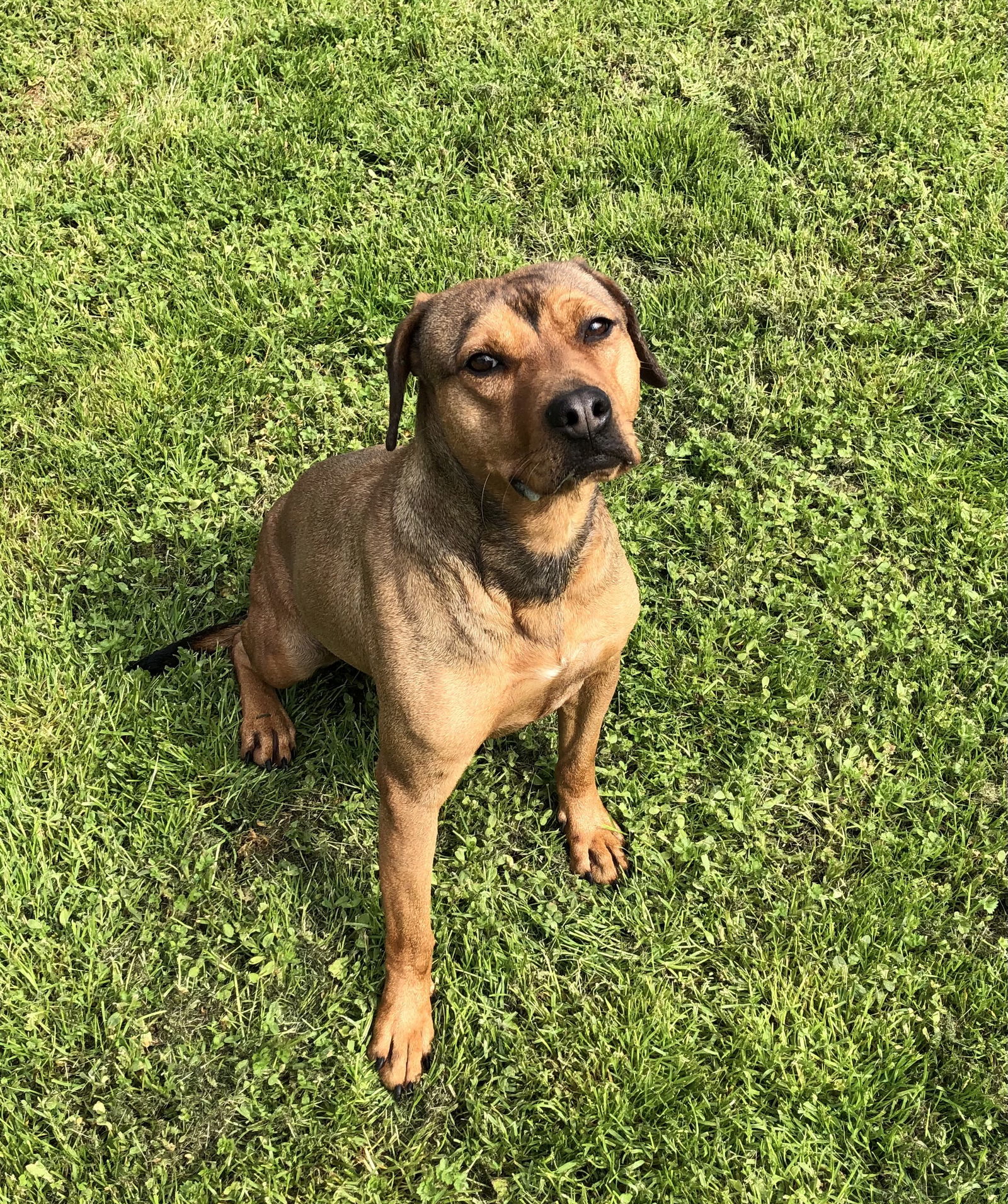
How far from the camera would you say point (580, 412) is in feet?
9.11

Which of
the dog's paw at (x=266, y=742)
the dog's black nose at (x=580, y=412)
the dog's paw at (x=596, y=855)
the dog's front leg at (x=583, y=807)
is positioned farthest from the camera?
the dog's paw at (x=266, y=742)

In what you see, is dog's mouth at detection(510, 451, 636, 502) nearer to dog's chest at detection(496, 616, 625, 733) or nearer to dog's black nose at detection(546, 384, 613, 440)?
dog's black nose at detection(546, 384, 613, 440)

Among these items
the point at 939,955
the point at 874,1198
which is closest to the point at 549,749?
the point at 939,955

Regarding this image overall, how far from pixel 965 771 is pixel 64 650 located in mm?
4243

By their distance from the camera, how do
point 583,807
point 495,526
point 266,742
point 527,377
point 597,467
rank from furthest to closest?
1. point 266,742
2. point 583,807
3. point 495,526
4. point 527,377
5. point 597,467

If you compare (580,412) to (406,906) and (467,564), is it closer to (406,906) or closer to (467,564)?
(467,564)

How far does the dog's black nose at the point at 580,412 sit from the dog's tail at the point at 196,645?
2.50 m

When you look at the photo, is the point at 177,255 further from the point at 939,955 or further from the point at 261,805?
the point at 939,955

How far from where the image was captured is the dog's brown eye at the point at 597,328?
126 inches

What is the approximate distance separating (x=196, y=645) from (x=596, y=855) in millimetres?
2175

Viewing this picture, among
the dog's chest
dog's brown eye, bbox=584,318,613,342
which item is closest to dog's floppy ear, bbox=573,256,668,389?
dog's brown eye, bbox=584,318,613,342

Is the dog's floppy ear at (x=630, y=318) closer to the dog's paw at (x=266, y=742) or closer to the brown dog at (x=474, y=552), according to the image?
the brown dog at (x=474, y=552)

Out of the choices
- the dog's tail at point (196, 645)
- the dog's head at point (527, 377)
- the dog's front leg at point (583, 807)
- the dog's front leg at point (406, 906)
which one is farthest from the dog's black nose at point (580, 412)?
the dog's tail at point (196, 645)

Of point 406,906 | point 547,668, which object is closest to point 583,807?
point 406,906
